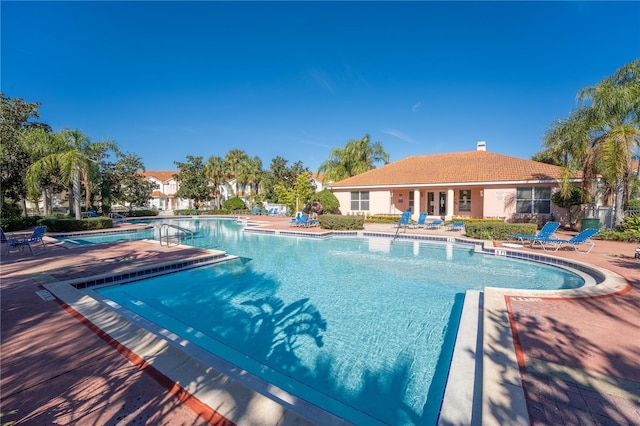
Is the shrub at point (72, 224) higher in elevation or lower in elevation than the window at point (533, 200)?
lower

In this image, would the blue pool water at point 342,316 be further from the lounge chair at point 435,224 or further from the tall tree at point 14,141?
the tall tree at point 14,141

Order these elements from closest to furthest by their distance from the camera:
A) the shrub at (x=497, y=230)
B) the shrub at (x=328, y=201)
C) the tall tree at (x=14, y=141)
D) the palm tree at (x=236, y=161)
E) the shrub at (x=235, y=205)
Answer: the shrub at (x=497, y=230), the tall tree at (x=14, y=141), the shrub at (x=328, y=201), the shrub at (x=235, y=205), the palm tree at (x=236, y=161)

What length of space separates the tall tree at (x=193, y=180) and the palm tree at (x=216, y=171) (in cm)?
81

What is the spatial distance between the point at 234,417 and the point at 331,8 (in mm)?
19652

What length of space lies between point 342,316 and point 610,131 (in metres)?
14.7

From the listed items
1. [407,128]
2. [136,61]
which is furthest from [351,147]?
[136,61]

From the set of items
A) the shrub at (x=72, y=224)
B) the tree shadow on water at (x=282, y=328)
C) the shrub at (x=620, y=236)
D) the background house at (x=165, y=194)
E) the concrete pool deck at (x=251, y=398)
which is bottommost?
the tree shadow on water at (x=282, y=328)

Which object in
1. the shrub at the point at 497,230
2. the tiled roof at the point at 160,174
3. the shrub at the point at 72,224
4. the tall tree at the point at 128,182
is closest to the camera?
the shrub at the point at 497,230

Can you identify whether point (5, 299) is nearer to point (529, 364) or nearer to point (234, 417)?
point (234, 417)

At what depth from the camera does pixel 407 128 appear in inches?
1192

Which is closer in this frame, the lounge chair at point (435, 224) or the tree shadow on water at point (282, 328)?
the tree shadow on water at point (282, 328)

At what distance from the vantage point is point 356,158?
1289 inches

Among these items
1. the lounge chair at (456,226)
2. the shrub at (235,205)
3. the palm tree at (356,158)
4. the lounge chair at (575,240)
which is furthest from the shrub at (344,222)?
the shrub at (235,205)

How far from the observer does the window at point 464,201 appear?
841 inches
